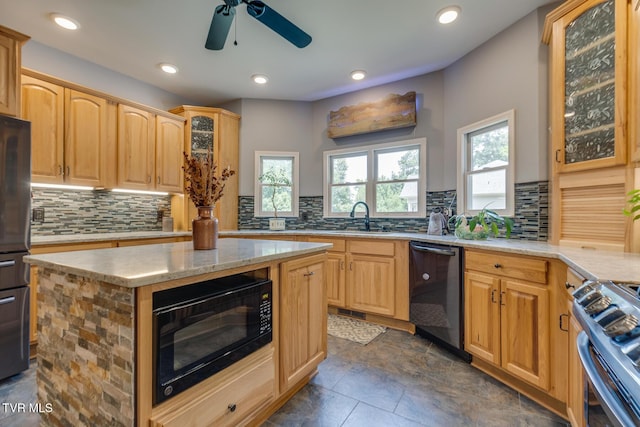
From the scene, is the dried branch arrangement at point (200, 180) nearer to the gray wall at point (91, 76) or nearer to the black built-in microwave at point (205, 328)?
the black built-in microwave at point (205, 328)

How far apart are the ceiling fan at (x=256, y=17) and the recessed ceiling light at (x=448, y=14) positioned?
3.73 feet

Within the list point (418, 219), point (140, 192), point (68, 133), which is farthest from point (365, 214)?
point (68, 133)

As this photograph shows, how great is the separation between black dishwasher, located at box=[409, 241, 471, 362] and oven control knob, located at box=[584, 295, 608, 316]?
4.50 ft

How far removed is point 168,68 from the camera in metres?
3.15

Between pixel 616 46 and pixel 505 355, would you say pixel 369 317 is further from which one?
pixel 616 46

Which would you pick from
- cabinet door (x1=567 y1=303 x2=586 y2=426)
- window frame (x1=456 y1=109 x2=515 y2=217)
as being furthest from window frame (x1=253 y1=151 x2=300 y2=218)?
cabinet door (x1=567 y1=303 x2=586 y2=426)

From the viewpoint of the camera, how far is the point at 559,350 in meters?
1.57

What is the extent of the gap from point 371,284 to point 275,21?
2426mm

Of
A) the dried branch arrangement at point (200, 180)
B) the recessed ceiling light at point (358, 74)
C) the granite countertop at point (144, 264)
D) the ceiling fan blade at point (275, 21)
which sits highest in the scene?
the recessed ceiling light at point (358, 74)

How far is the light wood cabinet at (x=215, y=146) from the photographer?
144 inches

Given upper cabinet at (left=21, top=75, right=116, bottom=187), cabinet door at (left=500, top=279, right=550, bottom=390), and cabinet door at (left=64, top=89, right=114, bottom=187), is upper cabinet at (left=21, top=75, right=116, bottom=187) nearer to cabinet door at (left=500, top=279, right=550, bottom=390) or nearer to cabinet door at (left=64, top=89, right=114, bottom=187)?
cabinet door at (left=64, top=89, right=114, bottom=187)

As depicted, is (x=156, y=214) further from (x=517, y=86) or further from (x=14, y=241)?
(x=517, y=86)

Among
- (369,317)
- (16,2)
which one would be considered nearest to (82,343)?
(369,317)

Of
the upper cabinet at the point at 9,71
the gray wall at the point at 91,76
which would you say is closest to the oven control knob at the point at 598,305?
the upper cabinet at the point at 9,71
